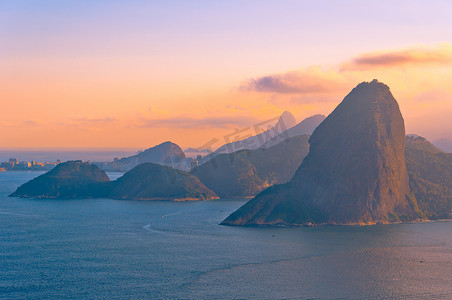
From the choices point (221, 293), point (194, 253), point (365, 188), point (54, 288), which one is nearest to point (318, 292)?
point (221, 293)

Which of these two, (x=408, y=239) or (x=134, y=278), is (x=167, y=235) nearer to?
(x=134, y=278)

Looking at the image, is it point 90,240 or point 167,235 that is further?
point 167,235

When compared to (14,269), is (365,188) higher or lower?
higher

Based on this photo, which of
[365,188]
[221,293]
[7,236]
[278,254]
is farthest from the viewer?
[365,188]

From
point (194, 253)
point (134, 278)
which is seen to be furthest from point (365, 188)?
point (134, 278)

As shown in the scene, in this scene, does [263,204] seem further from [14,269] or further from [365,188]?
[14,269]

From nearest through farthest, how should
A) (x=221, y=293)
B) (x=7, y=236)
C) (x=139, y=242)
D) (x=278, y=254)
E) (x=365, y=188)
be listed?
Answer: (x=221, y=293), (x=278, y=254), (x=139, y=242), (x=7, y=236), (x=365, y=188)
